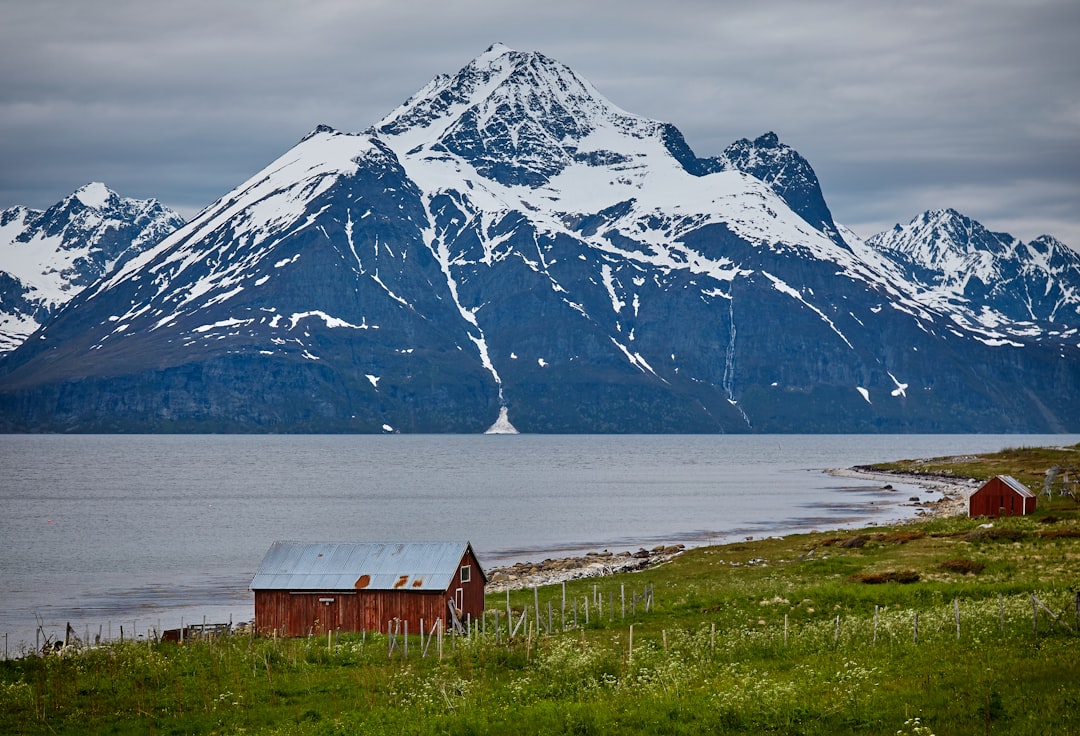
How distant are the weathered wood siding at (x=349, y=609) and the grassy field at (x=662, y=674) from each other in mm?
1995

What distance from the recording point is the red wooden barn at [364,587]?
5409 centimetres

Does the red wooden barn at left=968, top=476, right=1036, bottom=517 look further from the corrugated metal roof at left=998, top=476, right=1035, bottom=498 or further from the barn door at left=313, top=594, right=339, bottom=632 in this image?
the barn door at left=313, top=594, right=339, bottom=632

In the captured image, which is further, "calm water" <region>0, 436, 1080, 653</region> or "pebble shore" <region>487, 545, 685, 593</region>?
"pebble shore" <region>487, 545, 685, 593</region>

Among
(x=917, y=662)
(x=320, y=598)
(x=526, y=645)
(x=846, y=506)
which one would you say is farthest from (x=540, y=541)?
(x=917, y=662)

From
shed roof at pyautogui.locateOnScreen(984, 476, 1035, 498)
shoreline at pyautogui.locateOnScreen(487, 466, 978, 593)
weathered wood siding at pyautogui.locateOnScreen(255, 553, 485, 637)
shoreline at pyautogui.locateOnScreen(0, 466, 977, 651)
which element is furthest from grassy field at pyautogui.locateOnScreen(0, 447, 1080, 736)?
shed roof at pyautogui.locateOnScreen(984, 476, 1035, 498)

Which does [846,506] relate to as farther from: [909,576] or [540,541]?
[909,576]

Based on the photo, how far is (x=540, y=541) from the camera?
117 meters

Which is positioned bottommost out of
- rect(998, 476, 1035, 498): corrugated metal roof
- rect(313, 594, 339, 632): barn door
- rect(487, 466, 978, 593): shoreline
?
rect(487, 466, 978, 593): shoreline

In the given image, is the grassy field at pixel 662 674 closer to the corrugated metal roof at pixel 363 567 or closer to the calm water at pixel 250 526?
the corrugated metal roof at pixel 363 567

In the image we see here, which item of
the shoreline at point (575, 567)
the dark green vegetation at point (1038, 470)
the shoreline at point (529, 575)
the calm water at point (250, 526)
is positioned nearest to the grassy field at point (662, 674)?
the shoreline at point (529, 575)

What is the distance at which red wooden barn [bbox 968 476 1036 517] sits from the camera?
95.3m

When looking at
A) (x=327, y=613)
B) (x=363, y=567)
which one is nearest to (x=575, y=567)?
(x=363, y=567)

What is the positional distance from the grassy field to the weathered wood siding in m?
2.00

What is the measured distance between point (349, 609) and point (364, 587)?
1.28m
